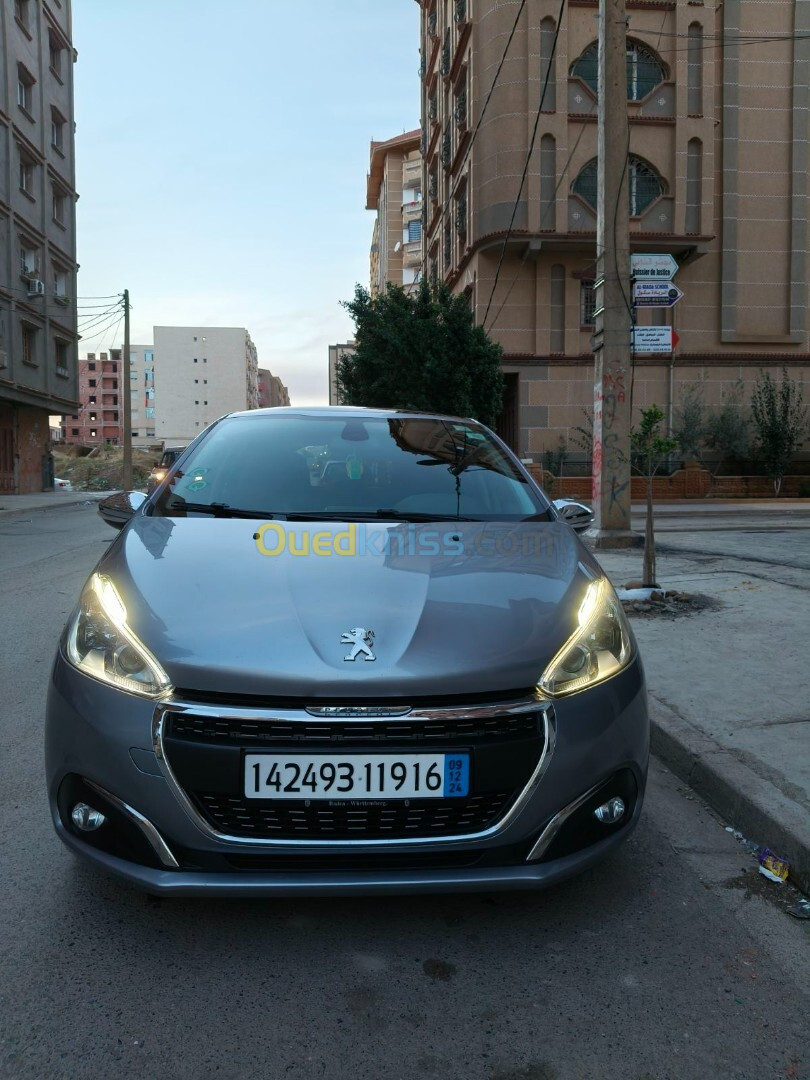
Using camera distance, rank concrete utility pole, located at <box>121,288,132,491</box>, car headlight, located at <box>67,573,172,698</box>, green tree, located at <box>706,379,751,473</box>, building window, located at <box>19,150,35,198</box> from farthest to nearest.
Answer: concrete utility pole, located at <box>121,288,132,491</box>
building window, located at <box>19,150,35,198</box>
green tree, located at <box>706,379,751,473</box>
car headlight, located at <box>67,573,172,698</box>

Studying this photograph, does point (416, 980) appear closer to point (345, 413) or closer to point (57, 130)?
point (345, 413)

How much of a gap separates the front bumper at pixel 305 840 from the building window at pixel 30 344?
3003 centimetres

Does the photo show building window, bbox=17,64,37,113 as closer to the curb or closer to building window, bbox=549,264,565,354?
building window, bbox=549,264,565,354

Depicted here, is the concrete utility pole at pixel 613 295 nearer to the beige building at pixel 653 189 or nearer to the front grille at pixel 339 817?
the front grille at pixel 339 817

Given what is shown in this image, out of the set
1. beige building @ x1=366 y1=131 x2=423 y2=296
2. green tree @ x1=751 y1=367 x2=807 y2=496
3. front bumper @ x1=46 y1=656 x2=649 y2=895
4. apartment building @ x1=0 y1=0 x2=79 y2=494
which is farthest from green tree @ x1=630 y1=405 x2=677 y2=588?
beige building @ x1=366 y1=131 x2=423 y2=296

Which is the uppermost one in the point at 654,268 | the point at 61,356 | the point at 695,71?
the point at 695,71

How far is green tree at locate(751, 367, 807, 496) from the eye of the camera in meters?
22.3

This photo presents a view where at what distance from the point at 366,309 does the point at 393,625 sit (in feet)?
67.0

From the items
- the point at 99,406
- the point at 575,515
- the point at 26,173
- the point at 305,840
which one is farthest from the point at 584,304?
the point at 99,406

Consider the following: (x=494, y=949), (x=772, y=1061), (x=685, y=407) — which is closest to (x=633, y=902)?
(x=494, y=949)

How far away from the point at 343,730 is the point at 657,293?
8.55 metres

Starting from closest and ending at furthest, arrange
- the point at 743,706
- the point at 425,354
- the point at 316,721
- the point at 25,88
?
the point at 316,721, the point at 743,706, the point at 425,354, the point at 25,88

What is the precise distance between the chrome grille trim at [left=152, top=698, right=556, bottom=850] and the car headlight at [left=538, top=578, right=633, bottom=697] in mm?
103

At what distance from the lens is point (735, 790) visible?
2.88 m
